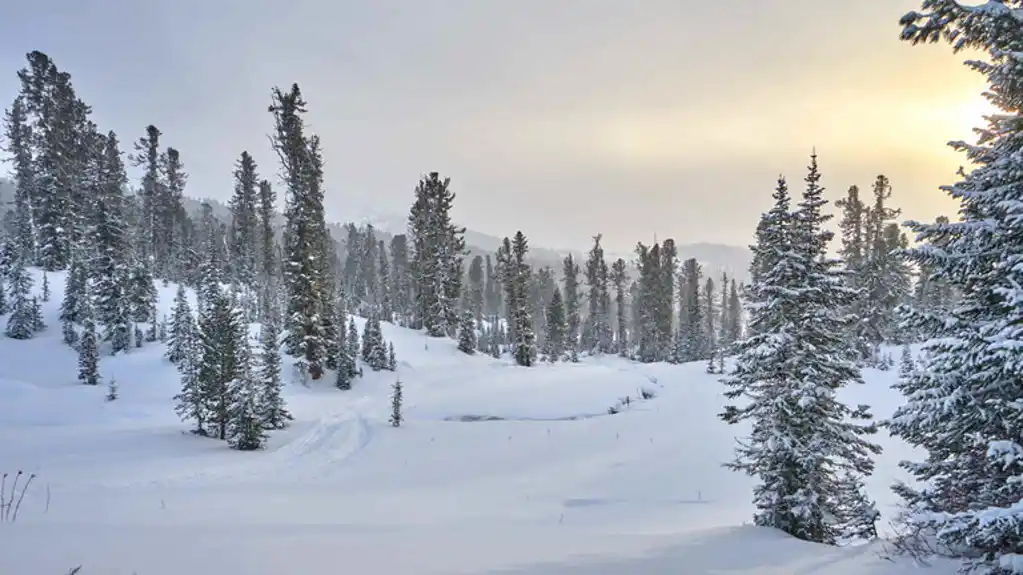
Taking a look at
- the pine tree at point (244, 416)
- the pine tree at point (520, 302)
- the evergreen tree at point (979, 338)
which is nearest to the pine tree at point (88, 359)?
the pine tree at point (244, 416)

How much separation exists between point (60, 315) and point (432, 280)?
26.4 m

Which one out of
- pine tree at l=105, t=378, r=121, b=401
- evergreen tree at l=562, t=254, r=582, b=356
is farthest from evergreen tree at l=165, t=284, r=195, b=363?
evergreen tree at l=562, t=254, r=582, b=356

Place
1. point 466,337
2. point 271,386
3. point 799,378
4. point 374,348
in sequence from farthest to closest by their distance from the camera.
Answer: point 466,337
point 374,348
point 271,386
point 799,378

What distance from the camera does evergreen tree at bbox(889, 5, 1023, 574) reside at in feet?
18.8

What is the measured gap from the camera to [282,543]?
6480mm

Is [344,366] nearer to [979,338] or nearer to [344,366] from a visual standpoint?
[344,366]

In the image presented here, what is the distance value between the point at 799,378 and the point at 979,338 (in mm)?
3885

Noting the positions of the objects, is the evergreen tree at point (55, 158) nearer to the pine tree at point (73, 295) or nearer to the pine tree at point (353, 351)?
the pine tree at point (73, 295)

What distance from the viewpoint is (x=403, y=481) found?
52.5ft

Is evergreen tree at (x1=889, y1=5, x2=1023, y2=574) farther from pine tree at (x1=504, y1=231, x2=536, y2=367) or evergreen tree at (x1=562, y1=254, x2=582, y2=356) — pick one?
evergreen tree at (x1=562, y1=254, x2=582, y2=356)

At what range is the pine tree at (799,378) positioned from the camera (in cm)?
930

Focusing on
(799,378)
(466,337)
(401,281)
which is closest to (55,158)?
(466,337)

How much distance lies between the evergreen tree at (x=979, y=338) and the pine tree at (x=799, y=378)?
1979 millimetres

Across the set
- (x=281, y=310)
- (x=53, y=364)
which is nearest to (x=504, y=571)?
(x=53, y=364)
